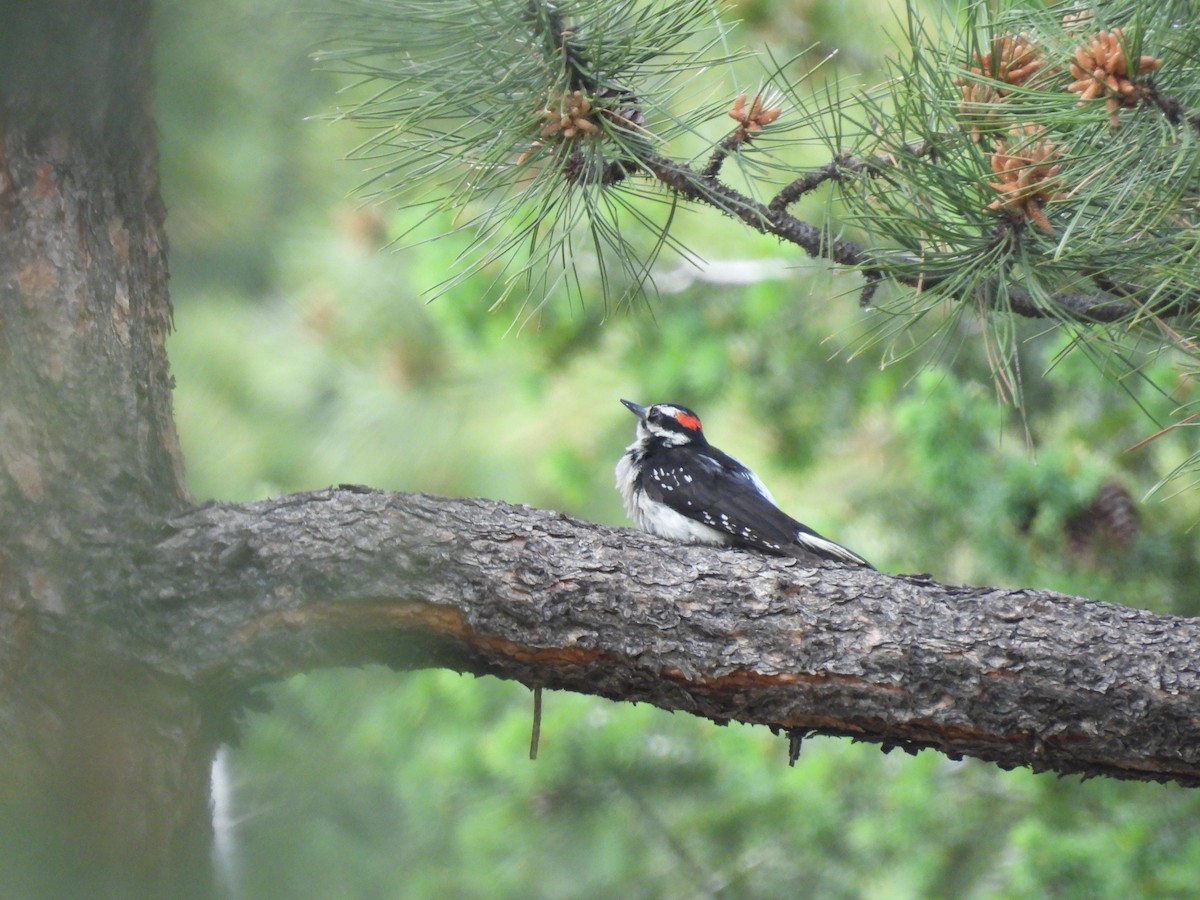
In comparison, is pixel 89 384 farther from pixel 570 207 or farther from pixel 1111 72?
pixel 1111 72

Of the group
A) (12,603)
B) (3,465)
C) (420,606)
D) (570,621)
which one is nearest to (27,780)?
(12,603)

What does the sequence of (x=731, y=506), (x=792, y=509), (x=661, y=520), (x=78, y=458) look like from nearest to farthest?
(x=78, y=458) < (x=731, y=506) < (x=661, y=520) < (x=792, y=509)

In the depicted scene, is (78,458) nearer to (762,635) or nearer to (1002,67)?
(762,635)

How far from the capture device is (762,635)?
2.39 metres

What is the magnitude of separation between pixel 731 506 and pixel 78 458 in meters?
2.75

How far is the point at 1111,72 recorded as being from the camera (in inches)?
79.1

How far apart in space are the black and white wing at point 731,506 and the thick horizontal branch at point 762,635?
1.22 metres

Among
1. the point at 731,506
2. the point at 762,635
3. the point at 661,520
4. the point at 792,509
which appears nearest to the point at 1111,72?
the point at 762,635

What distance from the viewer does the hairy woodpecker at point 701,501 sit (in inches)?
154

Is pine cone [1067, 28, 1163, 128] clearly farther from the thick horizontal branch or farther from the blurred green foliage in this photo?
the blurred green foliage

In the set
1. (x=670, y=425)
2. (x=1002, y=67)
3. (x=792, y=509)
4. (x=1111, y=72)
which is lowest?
(x=1111, y=72)

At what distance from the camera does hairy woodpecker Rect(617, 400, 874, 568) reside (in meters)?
3.92

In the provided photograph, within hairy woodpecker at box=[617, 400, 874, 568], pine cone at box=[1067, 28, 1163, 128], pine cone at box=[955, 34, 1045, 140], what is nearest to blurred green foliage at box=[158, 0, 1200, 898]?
hairy woodpecker at box=[617, 400, 874, 568]

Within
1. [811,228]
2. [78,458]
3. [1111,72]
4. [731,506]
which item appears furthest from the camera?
[731,506]
